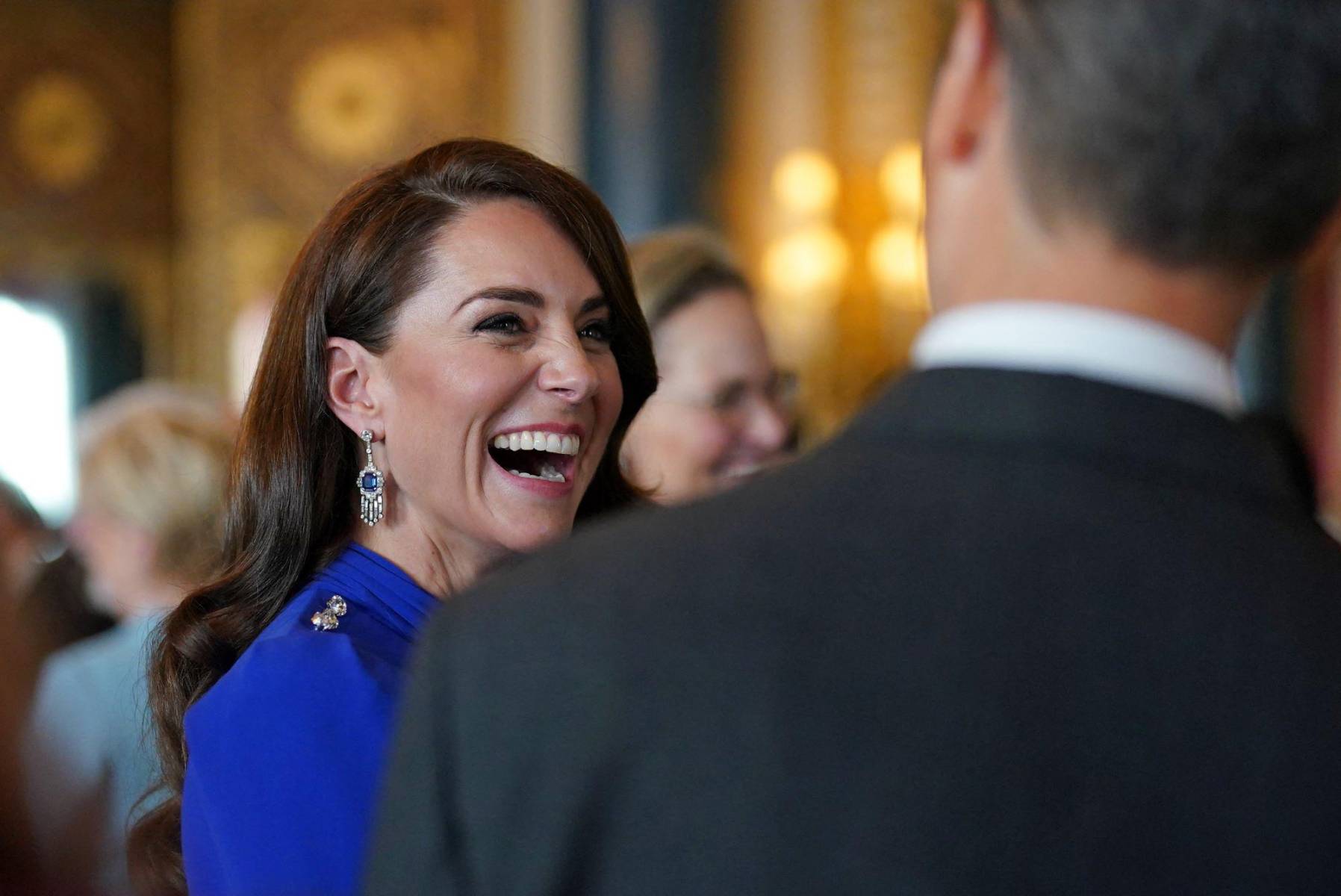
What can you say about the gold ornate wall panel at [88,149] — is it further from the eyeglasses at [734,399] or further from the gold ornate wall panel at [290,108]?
the eyeglasses at [734,399]

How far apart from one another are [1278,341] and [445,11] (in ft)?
25.6

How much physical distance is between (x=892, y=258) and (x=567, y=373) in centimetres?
Answer: 757

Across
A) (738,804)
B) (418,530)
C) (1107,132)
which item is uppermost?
(1107,132)

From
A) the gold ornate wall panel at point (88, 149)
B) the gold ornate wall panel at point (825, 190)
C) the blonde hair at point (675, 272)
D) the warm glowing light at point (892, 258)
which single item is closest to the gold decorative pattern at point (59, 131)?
the gold ornate wall panel at point (88, 149)

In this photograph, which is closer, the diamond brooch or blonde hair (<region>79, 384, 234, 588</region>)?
the diamond brooch

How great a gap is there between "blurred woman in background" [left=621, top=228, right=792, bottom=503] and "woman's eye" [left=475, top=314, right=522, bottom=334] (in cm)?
130

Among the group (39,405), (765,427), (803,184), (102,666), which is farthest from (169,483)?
(39,405)

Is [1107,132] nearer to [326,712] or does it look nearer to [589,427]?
[326,712]

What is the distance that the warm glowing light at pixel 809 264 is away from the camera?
9.32m

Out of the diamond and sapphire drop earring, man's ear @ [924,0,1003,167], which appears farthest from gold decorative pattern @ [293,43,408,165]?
man's ear @ [924,0,1003,167]

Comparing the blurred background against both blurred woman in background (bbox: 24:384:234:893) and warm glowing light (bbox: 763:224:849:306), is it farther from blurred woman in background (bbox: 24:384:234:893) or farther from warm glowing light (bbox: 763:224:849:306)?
blurred woman in background (bbox: 24:384:234:893)

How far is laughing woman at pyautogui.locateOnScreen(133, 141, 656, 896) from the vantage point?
1.92 m

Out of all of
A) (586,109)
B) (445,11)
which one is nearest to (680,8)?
(586,109)

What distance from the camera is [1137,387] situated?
0.92 metres
